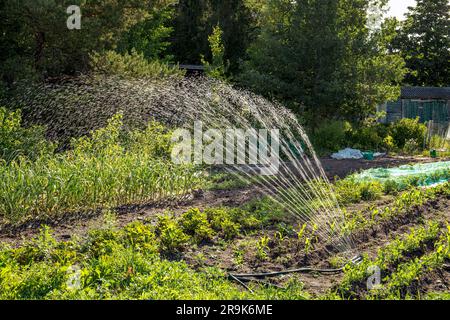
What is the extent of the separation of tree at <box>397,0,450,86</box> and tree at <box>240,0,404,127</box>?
74.4 feet

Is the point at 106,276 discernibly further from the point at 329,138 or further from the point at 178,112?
the point at 329,138

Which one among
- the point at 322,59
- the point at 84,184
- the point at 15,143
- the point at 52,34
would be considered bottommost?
the point at 84,184

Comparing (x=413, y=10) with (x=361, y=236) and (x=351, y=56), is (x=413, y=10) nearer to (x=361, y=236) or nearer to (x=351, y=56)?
(x=351, y=56)

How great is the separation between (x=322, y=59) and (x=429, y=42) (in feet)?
84.5

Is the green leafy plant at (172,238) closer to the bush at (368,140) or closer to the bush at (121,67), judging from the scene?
the bush at (121,67)

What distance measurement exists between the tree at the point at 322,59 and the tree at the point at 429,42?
74.4ft

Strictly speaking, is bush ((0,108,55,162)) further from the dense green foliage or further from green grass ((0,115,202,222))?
the dense green foliage

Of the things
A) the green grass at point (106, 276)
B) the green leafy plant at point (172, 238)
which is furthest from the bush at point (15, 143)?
the green grass at point (106, 276)

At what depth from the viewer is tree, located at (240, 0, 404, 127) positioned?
16078 millimetres

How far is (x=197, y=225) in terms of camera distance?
609 cm

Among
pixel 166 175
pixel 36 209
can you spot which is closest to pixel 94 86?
pixel 166 175

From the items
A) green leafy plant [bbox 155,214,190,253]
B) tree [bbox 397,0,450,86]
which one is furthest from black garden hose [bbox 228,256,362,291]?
tree [bbox 397,0,450,86]

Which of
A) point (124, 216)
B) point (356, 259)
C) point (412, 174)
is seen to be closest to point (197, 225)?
point (124, 216)

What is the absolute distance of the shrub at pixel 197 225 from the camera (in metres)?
5.95
